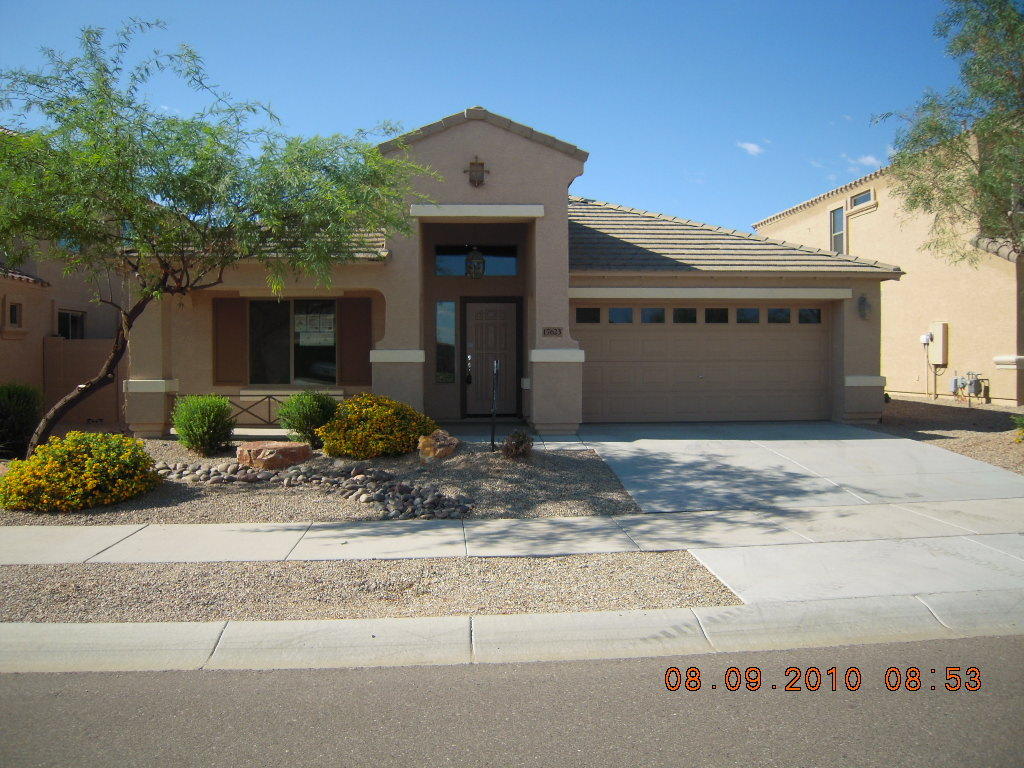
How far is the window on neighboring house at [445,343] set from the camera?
581 inches

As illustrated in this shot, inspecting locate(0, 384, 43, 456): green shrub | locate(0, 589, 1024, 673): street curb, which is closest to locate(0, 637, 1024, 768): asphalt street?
locate(0, 589, 1024, 673): street curb

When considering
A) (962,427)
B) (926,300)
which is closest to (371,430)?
(962,427)

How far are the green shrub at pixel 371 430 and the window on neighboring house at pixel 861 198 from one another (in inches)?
717

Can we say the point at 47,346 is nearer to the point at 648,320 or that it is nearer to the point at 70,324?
the point at 70,324

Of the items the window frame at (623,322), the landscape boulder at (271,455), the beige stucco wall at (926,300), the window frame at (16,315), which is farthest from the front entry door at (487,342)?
the beige stucco wall at (926,300)

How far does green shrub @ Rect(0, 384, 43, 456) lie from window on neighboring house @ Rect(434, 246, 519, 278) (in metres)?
7.33

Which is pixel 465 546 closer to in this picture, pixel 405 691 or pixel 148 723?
pixel 405 691

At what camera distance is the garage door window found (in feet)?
47.3

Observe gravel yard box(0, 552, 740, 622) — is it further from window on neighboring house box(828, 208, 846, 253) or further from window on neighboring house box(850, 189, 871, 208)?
window on neighboring house box(828, 208, 846, 253)

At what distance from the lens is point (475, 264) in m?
14.6

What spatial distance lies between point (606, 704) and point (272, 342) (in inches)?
464

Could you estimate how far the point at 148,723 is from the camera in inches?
153

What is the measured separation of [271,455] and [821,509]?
6.94 meters

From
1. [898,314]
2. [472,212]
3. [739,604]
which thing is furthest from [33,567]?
[898,314]
